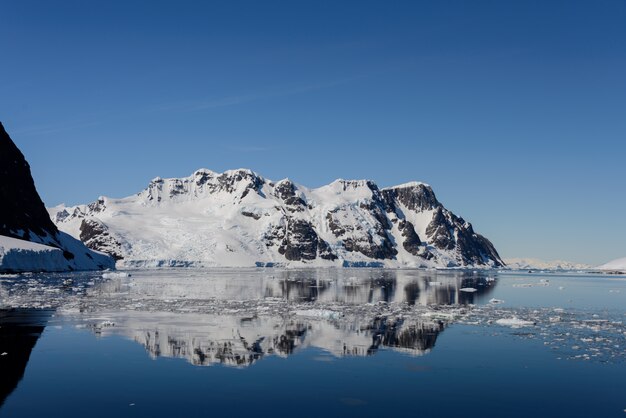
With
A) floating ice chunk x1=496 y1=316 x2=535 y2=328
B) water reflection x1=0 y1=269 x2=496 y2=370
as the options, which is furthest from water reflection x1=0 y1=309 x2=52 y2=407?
floating ice chunk x1=496 y1=316 x2=535 y2=328

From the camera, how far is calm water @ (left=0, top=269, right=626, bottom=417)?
16.5 m

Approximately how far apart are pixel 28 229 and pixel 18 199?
14216mm

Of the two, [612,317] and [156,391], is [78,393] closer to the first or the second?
→ [156,391]

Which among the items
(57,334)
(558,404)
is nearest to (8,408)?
(57,334)

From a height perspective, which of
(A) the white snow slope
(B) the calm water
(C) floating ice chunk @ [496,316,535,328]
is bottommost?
(B) the calm water

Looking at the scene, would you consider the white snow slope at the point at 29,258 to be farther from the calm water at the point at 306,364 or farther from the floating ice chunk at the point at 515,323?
the floating ice chunk at the point at 515,323

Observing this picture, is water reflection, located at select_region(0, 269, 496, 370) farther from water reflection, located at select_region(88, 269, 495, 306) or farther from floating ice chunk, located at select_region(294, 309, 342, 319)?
water reflection, located at select_region(88, 269, 495, 306)

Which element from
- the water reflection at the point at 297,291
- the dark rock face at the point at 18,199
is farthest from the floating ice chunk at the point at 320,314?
the dark rock face at the point at 18,199

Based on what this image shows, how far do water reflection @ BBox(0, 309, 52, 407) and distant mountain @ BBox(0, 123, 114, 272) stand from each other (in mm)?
68864

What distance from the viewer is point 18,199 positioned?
13812cm

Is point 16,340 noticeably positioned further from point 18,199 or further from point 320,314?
point 18,199

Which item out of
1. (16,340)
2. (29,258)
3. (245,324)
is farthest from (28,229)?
(16,340)

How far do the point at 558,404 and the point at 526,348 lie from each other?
10063mm

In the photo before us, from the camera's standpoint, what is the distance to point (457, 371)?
70.6ft
